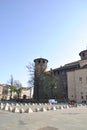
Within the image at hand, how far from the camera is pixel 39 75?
68688mm

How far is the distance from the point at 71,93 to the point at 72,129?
161 feet

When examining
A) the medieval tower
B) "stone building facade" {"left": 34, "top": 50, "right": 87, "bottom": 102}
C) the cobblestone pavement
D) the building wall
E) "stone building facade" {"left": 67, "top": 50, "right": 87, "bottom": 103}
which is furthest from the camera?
the medieval tower

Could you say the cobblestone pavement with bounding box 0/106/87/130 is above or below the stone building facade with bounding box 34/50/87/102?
below

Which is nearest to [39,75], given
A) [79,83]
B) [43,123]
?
[79,83]

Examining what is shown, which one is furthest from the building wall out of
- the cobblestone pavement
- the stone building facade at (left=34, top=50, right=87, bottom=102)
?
the cobblestone pavement

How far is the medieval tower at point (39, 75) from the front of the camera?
217 ft

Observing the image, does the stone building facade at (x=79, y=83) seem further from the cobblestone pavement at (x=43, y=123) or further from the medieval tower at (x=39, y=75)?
the cobblestone pavement at (x=43, y=123)

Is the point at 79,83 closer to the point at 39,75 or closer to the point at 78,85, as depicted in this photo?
the point at 78,85

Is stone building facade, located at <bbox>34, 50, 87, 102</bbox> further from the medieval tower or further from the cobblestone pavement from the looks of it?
the cobblestone pavement

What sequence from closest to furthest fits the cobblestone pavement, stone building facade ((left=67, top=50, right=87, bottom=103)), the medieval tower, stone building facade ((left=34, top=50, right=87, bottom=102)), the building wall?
the cobblestone pavement → the building wall → stone building facade ((left=67, top=50, right=87, bottom=103)) → stone building facade ((left=34, top=50, right=87, bottom=102)) → the medieval tower

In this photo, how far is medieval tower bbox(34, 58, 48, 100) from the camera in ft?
217

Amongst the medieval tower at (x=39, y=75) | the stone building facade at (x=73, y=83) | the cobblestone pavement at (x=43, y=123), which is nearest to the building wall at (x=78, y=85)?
the stone building facade at (x=73, y=83)

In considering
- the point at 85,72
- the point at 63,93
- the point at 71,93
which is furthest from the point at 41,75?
the point at 85,72

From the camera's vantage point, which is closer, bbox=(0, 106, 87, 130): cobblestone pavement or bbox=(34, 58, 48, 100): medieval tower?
bbox=(0, 106, 87, 130): cobblestone pavement
